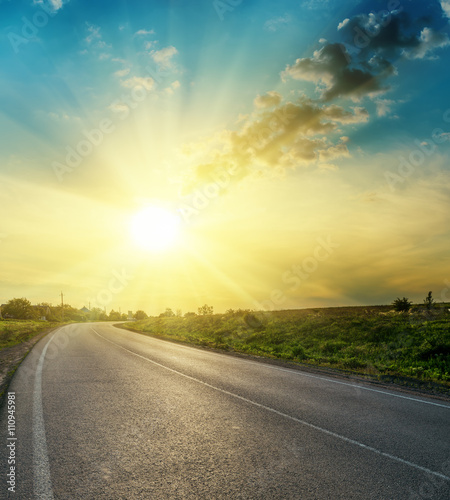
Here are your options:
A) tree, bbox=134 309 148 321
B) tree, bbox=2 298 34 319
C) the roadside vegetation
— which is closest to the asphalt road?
the roadside vegetation

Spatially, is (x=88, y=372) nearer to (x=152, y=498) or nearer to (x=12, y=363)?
(x=12, y=363)

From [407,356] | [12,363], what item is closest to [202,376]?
[12,363]

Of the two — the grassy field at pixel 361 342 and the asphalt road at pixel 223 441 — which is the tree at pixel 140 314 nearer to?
the grassy field at pixel 361 342

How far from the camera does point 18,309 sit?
88.6 meters

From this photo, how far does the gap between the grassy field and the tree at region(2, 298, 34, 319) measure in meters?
78.0

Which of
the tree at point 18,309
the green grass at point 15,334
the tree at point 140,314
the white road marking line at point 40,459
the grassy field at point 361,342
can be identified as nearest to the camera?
the white road marking line at point 40,459

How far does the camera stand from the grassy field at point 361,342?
12.9m

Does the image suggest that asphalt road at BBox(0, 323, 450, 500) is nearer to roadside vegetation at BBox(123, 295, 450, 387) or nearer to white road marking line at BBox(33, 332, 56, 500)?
white road marking line at BBox(33, 332, 56, 500)

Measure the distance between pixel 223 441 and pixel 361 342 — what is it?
49.9ft

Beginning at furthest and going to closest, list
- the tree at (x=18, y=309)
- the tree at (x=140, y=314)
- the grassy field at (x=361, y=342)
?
the tree at (x=140, y=314), the tree at (x=18, y=309), the grassy field at (x=361, y=342)

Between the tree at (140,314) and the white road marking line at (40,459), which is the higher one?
the white road marking line at (40,459)

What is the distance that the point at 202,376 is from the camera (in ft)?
34.5

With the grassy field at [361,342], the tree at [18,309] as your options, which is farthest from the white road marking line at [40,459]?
the tree at [18,309]

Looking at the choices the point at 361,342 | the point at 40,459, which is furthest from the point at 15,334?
the point at 40,459
